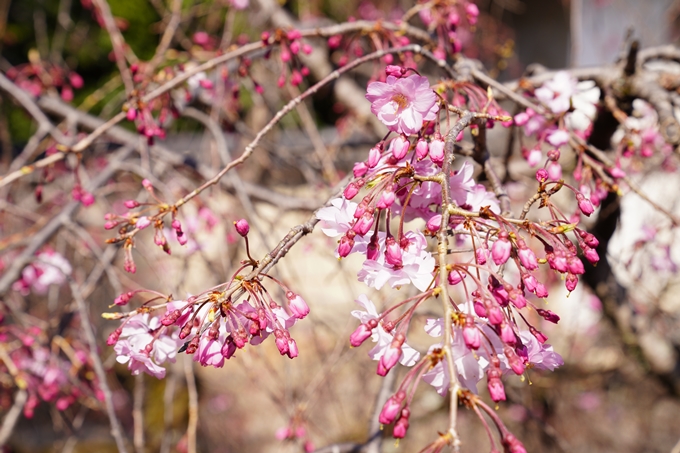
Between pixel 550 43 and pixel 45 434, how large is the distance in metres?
7.40

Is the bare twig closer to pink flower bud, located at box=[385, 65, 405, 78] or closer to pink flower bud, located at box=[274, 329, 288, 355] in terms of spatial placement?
pink flower bud, located at box=[274, 329, 288, 355]

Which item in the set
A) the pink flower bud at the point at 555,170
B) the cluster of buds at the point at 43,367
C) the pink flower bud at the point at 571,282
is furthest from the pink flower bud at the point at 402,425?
the cluster of buds at the point at 43,367

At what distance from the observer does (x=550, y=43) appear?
7.39 m

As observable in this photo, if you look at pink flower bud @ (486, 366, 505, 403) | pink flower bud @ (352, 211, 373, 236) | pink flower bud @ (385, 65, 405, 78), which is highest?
pink flower bud @ (385, 65, 405, 78)

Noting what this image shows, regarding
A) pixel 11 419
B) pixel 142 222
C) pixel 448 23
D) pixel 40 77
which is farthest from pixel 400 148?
pixel 40 77

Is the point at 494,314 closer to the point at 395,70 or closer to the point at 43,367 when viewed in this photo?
the point at 395,70

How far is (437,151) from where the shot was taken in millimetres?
831

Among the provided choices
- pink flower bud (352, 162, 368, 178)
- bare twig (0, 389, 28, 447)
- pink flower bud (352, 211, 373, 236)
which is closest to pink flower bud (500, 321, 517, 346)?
pink flower bud (352, 211, 373, 236)

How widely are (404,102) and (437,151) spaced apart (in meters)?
0.11

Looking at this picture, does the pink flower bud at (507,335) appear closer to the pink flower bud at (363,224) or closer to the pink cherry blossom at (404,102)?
the pink flower bud at (363,224)

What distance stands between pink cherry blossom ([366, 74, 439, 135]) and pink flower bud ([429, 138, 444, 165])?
0.05m

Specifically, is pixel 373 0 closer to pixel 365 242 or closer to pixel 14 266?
pixel 14 266

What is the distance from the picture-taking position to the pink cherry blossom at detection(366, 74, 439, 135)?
2.78 ft

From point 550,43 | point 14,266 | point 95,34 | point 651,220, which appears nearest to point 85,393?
point 14,266
